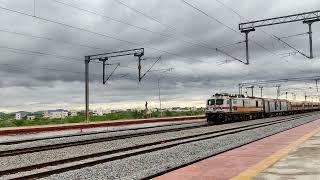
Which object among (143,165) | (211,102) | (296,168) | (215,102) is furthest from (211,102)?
(296,168)

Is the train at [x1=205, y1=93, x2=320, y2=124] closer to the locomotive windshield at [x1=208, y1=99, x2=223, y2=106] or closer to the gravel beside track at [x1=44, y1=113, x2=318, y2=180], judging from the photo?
the locomotive windshield at [x1=208, y1=99, x2=223, y2=106]

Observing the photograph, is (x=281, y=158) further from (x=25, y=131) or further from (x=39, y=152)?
(x=25, y=131)

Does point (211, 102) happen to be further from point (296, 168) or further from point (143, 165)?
point (296, 168)

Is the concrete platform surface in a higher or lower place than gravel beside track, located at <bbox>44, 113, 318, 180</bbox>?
higher

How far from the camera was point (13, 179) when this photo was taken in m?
10.5

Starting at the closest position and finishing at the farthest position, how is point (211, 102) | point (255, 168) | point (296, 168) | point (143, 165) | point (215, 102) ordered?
1. point (296, 168)
2. point (255, 168)
3. point (143, 165)
4. point (215, 102)
5. point (211, 102)

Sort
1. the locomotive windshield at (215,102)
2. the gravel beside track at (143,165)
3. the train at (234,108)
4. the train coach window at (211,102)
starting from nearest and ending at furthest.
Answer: the gravel beside track at (143,165) → the train at (234,108) → the locomotive windshield at (215,102) → the train coach window at (211,102)

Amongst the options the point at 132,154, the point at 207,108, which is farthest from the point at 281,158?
the point at 207,108

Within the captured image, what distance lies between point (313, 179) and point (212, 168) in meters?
3.13

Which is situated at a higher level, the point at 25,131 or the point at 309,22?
the point at 309,22

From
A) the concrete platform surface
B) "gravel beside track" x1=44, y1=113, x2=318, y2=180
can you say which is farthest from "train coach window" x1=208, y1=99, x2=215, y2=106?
the concrete platform surface

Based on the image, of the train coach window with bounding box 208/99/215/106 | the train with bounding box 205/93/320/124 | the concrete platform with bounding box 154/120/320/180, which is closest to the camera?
the concrete platform with bounding box 154/120/320/180

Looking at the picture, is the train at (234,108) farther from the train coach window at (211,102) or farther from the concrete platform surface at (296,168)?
the concrete platform surface at (296,168)

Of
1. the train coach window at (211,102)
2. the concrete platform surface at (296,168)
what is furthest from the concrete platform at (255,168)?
the train coach window at (211,102)
